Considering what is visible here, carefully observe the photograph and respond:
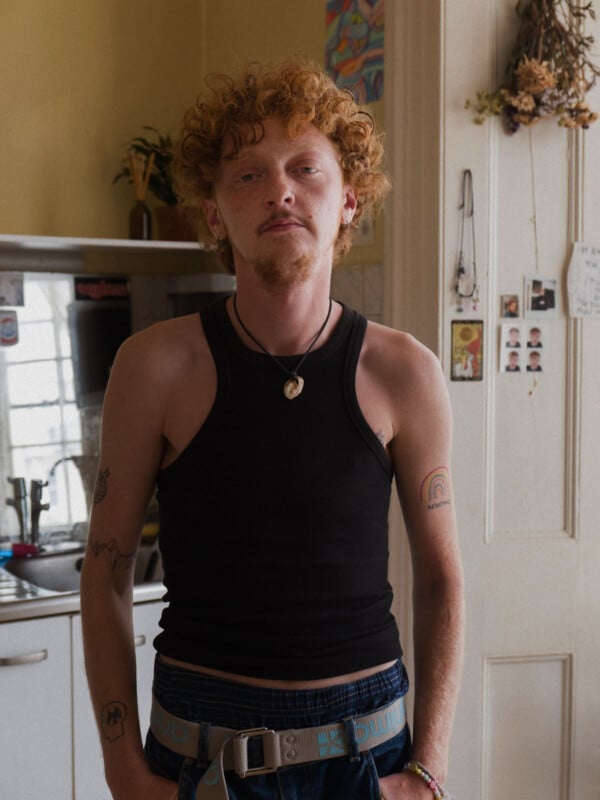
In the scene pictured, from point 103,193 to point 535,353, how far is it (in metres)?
1.44

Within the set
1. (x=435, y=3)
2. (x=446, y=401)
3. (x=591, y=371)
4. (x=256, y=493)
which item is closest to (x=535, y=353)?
(x=591, y=371)

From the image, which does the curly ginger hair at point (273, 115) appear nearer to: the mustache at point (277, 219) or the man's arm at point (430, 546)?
the mustache at point (277, 219)

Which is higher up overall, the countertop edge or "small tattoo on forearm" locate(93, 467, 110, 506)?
"small tattoo on forearm" locate(93, 467, 110, 506)

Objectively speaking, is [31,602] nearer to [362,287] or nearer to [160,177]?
[362,287]

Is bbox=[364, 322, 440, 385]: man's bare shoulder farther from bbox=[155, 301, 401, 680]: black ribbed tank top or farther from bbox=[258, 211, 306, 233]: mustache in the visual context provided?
bbox=[258, 211, 306, 233]: mustache

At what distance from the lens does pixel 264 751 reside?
1.25 metres

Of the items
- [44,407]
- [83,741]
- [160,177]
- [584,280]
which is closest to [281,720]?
[83,741]

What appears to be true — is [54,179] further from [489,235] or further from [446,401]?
[446,401]

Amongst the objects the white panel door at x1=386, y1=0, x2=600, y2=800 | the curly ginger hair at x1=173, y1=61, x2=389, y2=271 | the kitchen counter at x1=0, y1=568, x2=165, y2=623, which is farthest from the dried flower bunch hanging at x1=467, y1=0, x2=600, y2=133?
the kitchen counter at x1=0, y1=568, x2=165, y2=623

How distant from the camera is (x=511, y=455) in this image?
237 centimetres

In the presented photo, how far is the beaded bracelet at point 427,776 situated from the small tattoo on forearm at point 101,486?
0.56 metres

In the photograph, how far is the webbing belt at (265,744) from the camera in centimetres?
124

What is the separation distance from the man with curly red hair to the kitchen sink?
1.44 metres

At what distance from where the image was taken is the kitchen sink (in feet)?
9.16
